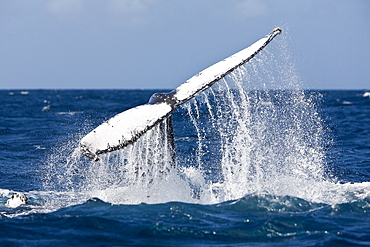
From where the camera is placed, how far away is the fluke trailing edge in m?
6.53

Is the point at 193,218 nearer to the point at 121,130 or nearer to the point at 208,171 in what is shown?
the point at 121,130

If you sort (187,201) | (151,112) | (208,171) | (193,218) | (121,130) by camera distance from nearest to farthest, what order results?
(121,130) → (151,112) → (193,218) → (187,201) → (208,171)

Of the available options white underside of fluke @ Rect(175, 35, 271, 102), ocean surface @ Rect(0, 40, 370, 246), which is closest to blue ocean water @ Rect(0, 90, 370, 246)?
ocean surface @ Rect(0, 40, 370, 246)

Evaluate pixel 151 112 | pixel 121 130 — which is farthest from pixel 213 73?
pixel 121 130

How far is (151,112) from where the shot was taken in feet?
23.0

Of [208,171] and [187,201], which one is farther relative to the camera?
[208,171]

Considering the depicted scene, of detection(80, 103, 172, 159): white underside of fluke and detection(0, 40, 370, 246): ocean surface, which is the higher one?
detection(80, 103, 172, 159): white underside of fluke

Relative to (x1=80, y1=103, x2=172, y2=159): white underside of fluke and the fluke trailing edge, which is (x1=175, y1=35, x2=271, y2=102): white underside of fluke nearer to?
the fluke trailing edge

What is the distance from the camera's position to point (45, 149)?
1516 centimetres

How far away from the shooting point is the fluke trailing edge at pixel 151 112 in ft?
21.4

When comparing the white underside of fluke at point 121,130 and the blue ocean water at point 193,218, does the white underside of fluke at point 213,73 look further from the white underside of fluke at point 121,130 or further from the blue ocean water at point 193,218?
the blue ocean water at point 193,218

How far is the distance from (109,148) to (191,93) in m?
1.36

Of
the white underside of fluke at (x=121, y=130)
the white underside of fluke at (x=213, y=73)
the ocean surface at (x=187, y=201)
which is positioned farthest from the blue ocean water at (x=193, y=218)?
the white underside of fluke at (x=213, y=73)

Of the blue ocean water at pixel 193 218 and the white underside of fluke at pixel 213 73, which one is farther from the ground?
the white underside of fluke at pixel 213 73
